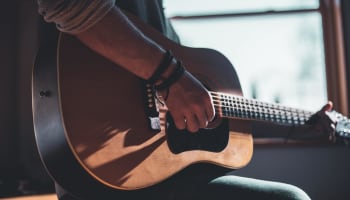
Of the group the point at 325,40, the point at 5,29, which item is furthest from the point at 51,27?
the point at 325,40

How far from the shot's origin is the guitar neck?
90cm

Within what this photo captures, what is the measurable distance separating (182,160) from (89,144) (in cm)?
22

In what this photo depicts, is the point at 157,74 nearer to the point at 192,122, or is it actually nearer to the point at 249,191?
the point at 192,122

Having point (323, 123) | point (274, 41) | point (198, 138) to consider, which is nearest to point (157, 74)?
point (198, 138)

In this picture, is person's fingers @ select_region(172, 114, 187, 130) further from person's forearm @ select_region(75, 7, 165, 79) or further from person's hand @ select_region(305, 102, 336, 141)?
person's hand @ select_region(305, 102, 336, 141)

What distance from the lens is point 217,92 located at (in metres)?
0.91

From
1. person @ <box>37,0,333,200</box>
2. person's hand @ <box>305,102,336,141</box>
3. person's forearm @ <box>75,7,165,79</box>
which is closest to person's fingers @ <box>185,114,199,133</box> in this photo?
person @ <box>37,0,333,200</box>

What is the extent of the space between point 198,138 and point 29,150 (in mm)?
1628

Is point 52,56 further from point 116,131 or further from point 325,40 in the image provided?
point 325,40

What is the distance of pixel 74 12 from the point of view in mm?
548

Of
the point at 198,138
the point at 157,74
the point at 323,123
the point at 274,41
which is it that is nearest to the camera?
the point at 157,74

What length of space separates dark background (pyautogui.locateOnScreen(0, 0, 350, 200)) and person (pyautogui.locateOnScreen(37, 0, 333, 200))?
4.39 feet

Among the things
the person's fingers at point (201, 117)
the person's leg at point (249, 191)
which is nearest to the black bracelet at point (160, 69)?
Answer: the person's fingers at point (201, 117)

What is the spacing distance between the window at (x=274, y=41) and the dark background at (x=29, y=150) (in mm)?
174
